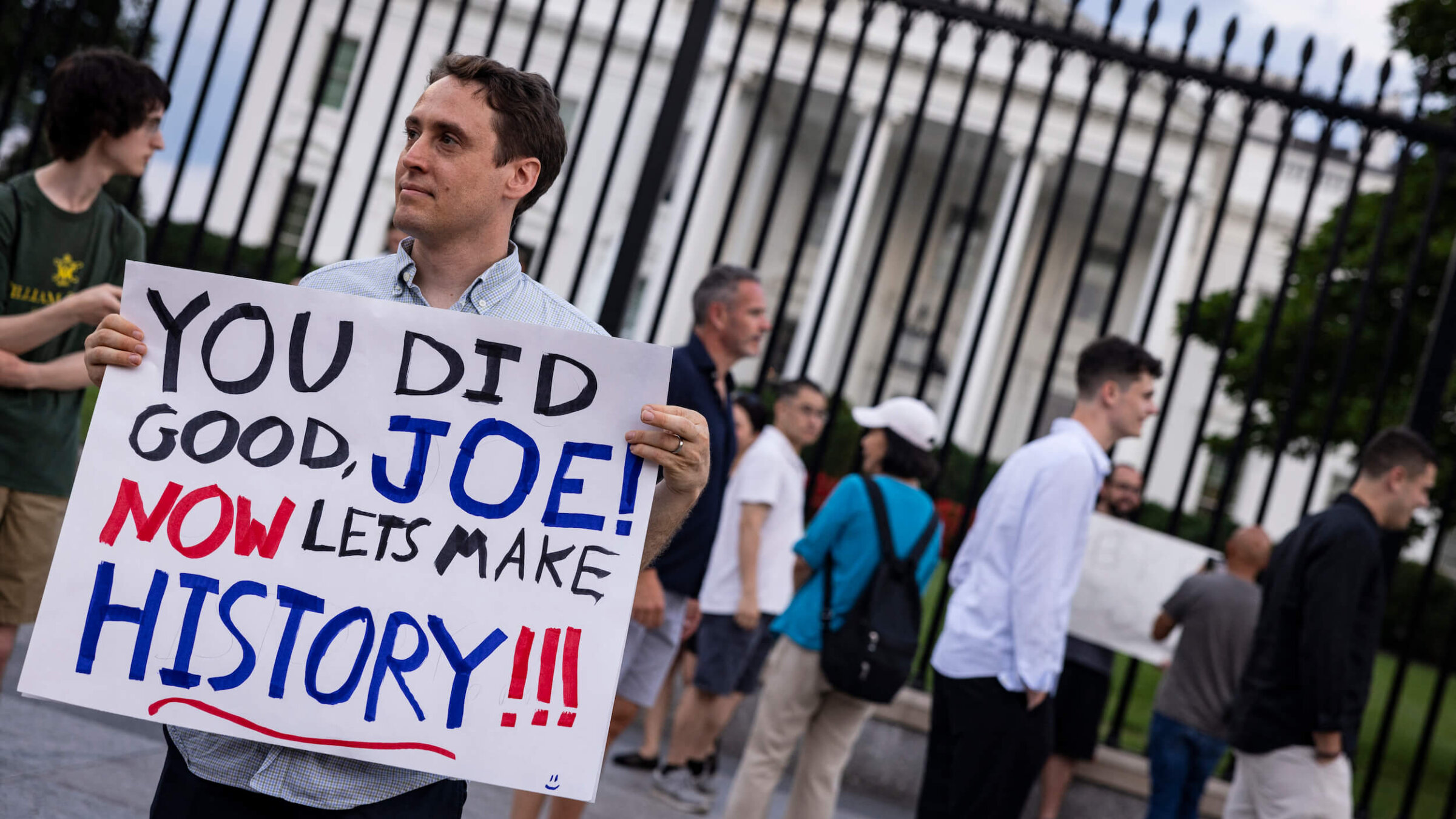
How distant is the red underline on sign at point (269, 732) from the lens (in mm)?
1741

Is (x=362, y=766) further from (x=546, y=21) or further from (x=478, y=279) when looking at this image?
(x=546, y=21)

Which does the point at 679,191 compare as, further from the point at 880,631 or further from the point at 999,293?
the point at 880,631

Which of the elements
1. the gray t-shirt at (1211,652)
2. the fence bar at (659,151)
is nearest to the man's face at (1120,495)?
the gray t-shirt at (1211,652)

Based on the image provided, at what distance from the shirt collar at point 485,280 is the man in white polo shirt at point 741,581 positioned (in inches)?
127

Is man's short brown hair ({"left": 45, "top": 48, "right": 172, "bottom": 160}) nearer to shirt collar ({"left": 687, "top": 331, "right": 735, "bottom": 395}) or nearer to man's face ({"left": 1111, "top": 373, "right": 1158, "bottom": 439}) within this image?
shirt collar ({"left": 687, "top": 331, "right": 735, "bottom": 395})

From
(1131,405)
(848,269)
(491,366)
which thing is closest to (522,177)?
(491,366)

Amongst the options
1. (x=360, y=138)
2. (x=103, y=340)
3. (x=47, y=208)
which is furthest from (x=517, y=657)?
(x=360, y=138)

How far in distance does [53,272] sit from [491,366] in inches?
77.1

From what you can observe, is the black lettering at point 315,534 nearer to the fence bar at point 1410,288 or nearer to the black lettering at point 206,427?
the black lettering at point 206,427

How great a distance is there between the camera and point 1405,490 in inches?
170

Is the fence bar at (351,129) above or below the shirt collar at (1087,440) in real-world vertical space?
above

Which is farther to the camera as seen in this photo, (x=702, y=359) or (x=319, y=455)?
(x=702, y=359)

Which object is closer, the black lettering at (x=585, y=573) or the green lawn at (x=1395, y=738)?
the black lettering at (x=585, y=573)

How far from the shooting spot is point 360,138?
28094 millimetres
